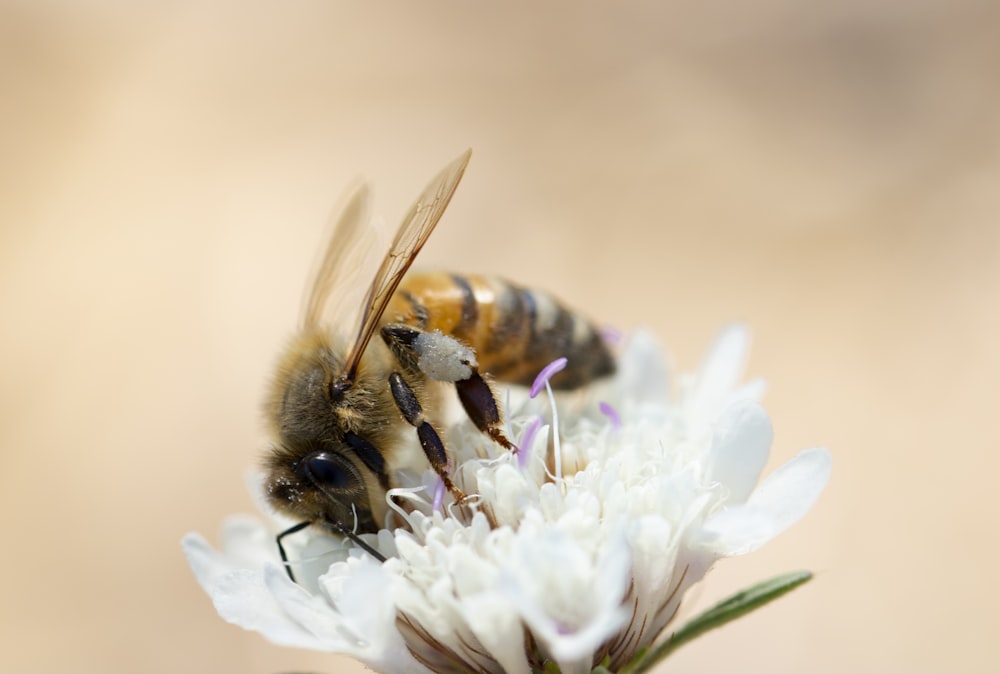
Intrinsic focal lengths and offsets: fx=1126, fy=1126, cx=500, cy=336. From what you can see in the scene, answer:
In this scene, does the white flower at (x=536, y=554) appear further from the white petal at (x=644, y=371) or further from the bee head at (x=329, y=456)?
the white petal at (x=644, y=371)

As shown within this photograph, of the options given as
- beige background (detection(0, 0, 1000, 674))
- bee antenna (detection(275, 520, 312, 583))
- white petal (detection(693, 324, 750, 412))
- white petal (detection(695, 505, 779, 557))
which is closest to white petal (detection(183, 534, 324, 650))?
bee antenna (detection(275, 520, 312, 583))

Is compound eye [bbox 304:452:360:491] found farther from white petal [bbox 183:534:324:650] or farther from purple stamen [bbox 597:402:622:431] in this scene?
purple stamen [bbox 597:402:622:431]

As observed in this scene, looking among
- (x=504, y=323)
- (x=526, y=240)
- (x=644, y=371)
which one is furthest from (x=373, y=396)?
(x=526, y=240)

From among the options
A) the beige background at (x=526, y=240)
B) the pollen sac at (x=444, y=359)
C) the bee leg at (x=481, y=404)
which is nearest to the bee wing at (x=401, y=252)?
the pollen sac at (x=444, y=359)

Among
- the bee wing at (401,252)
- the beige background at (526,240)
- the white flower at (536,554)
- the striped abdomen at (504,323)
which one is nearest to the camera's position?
the white flower at (536,554)

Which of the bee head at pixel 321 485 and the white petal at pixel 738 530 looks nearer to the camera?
the white petal at pixel 738 530

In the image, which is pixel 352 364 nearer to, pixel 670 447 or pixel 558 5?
pixel 670 447

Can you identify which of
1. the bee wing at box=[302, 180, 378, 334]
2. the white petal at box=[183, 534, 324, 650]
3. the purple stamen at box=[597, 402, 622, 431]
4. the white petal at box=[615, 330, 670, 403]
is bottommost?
the white petal at box=[183, 534, 324, 650]
